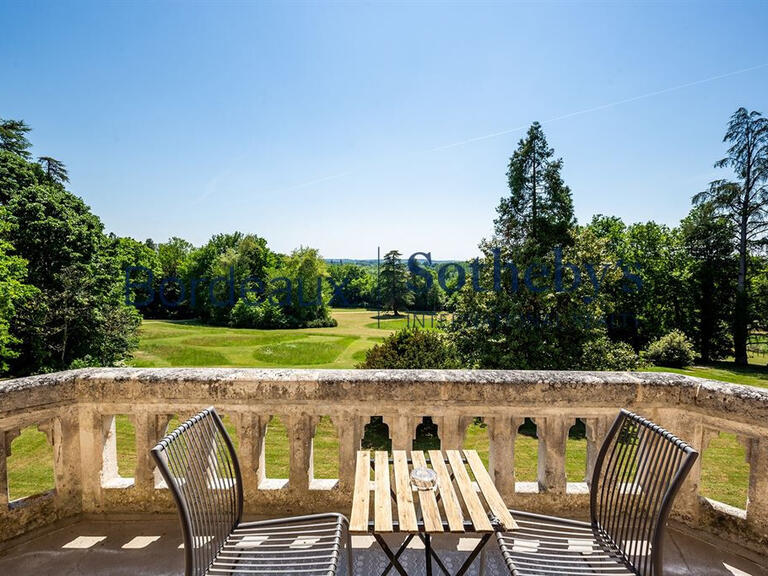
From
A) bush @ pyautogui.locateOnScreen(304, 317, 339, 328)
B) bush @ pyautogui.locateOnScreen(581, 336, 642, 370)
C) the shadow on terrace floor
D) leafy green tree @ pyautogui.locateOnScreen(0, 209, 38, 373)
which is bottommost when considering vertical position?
bush @ pyautogui.locateOnScreen(304, 317, 339, 328)

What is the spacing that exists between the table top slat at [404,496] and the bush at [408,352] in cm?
854

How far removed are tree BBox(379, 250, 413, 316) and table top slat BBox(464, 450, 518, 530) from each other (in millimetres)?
67529

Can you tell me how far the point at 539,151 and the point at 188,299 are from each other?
53485 millimetres

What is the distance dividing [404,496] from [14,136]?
35.9 m

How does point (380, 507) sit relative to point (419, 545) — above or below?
above

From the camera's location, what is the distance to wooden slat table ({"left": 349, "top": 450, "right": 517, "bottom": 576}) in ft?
6.20

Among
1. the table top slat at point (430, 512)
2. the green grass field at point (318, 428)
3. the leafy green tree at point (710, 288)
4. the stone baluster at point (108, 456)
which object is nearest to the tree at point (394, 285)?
the green grass field at point (318, 428)

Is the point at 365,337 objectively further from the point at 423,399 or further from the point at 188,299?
the point at 423,399

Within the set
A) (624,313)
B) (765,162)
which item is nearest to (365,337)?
(624,313)

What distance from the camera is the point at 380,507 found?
2.03 metres

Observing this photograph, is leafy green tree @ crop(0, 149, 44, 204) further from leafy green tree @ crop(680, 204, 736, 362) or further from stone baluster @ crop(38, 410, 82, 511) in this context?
leafy green tree @ crop(680, 204, 736, 362)

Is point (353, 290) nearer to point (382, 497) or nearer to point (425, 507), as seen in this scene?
point (382, 497)

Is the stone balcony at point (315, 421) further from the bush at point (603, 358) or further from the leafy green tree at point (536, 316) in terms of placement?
the bush at point (603, 358)

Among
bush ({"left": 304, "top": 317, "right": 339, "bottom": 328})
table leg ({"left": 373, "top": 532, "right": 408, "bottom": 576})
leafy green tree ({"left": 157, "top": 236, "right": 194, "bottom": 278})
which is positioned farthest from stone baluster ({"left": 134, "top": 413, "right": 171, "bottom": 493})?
leafy green tree ({"left": 157, "top": 236, "right": 194, "bottom": 278})
